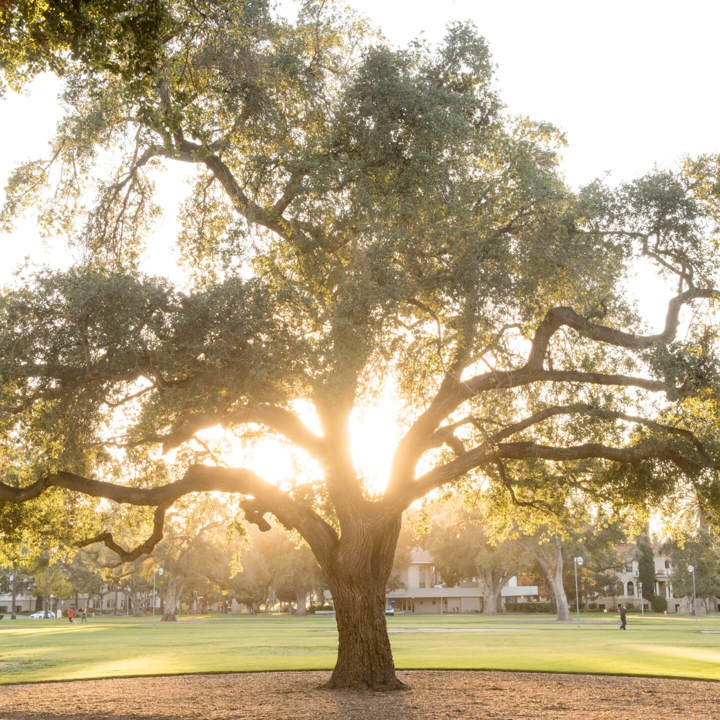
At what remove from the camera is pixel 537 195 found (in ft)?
46.8

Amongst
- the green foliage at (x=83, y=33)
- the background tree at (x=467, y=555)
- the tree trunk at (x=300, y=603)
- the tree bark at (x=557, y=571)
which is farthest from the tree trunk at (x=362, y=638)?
the tree trunk at (x=300, y=603)

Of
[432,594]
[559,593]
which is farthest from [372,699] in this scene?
[432,594]

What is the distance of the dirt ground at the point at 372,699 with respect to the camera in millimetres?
13883

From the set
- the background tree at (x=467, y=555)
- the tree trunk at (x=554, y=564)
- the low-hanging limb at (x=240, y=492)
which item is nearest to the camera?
the low-hanging limb at (x=240, y=492)

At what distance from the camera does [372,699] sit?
51.2 ft

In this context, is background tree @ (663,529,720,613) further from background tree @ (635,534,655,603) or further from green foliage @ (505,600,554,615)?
green foliage @ (505,600,554,615)

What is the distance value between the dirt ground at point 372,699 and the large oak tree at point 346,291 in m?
1.72

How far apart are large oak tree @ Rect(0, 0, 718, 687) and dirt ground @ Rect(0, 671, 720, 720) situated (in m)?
1.72

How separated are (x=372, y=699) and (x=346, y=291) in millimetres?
7940

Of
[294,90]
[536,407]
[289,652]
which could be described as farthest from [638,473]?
[289,652]

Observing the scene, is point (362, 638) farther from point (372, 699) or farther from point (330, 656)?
point (330, 656)

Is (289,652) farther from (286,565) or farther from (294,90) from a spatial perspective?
(286,565)

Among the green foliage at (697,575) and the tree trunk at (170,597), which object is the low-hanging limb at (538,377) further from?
the green foliage at (697,575)

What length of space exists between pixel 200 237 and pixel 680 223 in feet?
31.7
